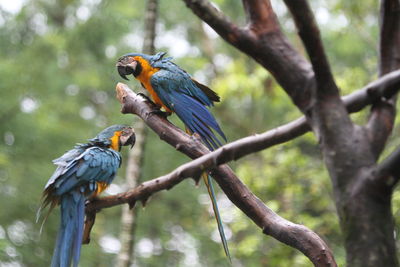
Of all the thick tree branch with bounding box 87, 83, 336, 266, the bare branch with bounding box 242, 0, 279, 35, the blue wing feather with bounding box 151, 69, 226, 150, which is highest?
the blue wing feather with bounding box 151, 69, 226, 150

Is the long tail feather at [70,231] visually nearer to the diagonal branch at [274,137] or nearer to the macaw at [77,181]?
the macaw at [77,181]

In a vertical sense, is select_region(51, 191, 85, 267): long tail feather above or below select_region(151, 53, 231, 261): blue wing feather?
below

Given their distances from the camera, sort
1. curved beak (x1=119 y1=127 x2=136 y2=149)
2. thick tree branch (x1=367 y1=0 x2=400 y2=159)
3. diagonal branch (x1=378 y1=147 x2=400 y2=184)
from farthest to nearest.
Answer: curved beak (x1=119 y1=127 x2=136 y2=149), thick tree branch (x1=367 y1=0 x2=400 y2=159), diagonal branch (x1=378 y1=147 x2=400 y2=184)

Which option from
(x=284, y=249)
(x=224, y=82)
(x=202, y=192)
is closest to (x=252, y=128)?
(x=202, y=192)

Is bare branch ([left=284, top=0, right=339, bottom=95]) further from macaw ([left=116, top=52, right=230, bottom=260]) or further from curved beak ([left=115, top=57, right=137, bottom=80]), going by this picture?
curved beak ([left=115, top=57, right=137, bottom=80])

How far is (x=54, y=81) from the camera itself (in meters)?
5.55

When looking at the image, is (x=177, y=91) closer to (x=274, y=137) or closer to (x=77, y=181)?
(x=77, y=181)

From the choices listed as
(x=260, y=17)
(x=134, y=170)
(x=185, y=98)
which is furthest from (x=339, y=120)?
(x=134, y=170)

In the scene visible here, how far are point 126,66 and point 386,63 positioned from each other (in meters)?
1.93

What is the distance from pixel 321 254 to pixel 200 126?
0.86 meters

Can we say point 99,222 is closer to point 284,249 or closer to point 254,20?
point 284,249

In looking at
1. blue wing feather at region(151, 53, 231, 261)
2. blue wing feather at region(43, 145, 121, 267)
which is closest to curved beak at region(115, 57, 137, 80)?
blue wing feather at region(151, 53, 231, 261)

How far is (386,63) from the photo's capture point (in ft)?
3.76

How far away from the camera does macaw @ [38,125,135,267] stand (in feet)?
6.99
